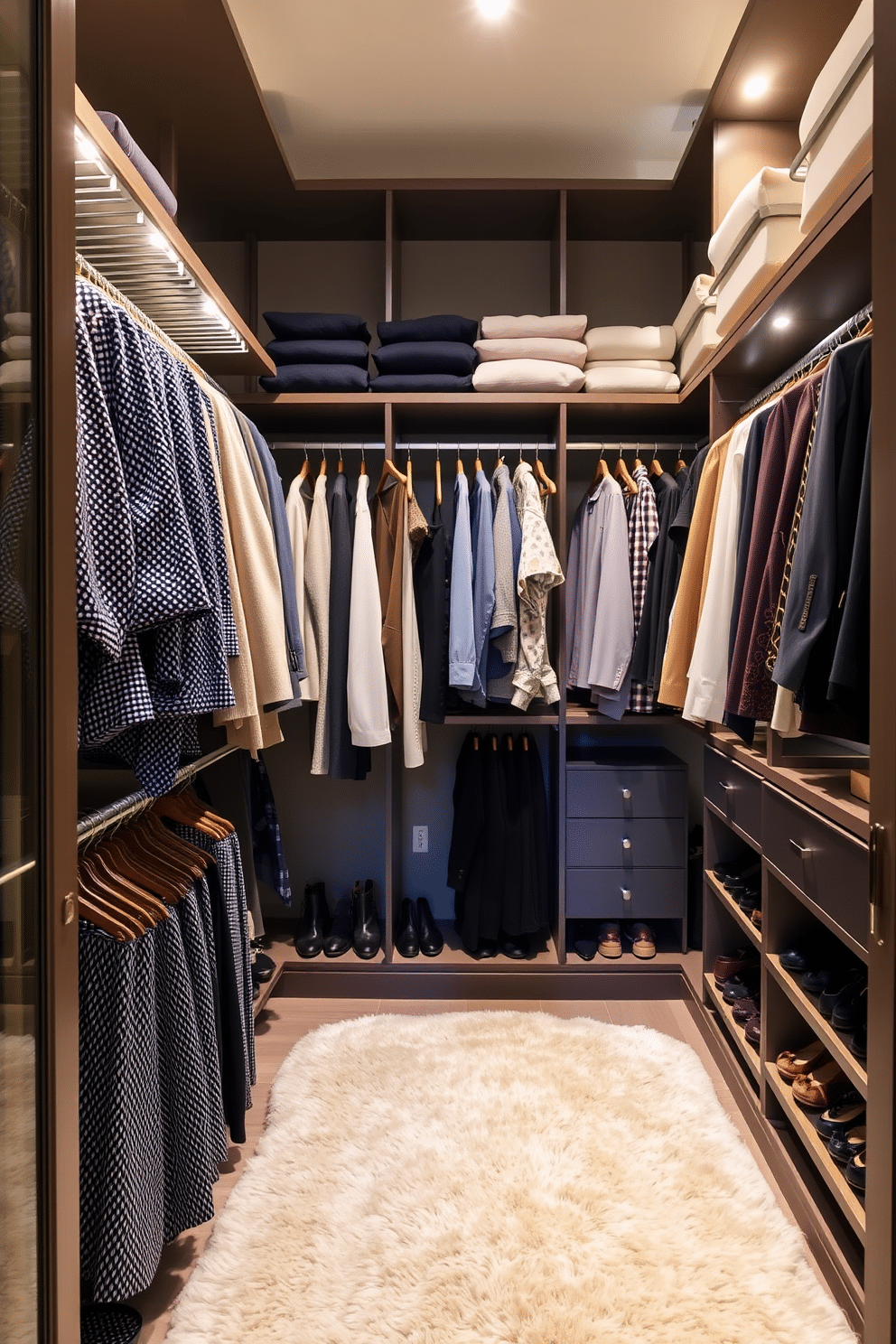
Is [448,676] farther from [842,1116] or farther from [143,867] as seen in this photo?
[842,1116]

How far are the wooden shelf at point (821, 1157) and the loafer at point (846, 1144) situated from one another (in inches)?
0.8

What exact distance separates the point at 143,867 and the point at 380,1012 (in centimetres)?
133

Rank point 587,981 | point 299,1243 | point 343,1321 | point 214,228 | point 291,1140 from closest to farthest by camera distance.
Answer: point 343,1321 < point 299,1243 < point 291,1140 < point 587,981 < point 214,228

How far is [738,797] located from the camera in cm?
205

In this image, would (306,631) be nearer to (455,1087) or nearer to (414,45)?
(455,1087)

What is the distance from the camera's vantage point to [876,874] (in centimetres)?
90

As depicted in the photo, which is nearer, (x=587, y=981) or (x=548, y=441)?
(x=587, y=981)

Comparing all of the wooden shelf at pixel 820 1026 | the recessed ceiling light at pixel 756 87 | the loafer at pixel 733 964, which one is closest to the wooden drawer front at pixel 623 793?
the loafer at pixel 733 964

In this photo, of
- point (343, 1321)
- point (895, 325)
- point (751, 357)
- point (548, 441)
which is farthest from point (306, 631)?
point (895, 325)

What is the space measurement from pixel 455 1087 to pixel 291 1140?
434mm

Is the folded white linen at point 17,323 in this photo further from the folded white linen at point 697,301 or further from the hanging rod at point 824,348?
the folded white linen at point 697,301

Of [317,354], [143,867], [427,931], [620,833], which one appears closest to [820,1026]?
[620,833]

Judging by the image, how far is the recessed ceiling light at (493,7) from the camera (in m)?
2.12

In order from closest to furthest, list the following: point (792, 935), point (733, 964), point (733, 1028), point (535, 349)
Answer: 1. point (792, 935)
2. point (733, 1028)
3. point (733, 964)
4. point (535, 349)
